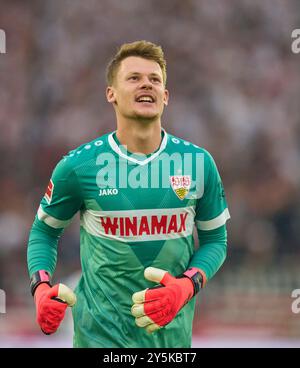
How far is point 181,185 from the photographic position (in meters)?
3.59

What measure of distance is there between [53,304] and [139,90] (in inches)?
46.5

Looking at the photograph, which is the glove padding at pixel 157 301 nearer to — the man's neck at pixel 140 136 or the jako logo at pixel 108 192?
the jako logo at pixel 108 192

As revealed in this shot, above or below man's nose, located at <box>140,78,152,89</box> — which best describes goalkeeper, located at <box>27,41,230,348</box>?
below

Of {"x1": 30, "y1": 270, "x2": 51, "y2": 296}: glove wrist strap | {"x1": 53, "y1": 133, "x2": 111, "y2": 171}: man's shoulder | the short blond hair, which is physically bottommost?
{"x1": 30, "y1": 270, "x2": 51, "y2": 296}: glove wrist strap

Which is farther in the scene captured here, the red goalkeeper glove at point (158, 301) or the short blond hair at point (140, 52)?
the short blond hair at point (140, 52)

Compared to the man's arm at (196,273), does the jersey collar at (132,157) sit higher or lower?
higher

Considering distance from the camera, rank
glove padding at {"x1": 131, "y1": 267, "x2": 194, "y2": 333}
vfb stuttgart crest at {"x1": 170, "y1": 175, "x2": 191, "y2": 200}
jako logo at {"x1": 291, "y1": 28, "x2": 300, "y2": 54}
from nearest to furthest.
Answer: glove padding at {"x1": 131, "y1": 267, "x2": 194, "y2": 333}, vfb stuttgart crest at {"x1": 170, "y1": 175, "x2": 191, "y2": 200}, jako logo at {"x1": 291, "y1": 28, "x2": 300, "y2": 54}

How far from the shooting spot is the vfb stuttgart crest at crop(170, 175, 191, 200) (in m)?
3.58

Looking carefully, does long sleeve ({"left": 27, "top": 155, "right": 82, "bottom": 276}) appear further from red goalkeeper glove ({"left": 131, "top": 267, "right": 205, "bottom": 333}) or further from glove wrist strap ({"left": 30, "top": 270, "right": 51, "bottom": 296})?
red goalkeeper glove ({"left": 131, "top": 267, "right": 205, "bottom": 333})

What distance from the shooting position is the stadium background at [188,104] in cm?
878

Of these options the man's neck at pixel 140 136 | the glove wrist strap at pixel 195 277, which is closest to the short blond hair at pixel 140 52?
the man's neck at pixel 140 136

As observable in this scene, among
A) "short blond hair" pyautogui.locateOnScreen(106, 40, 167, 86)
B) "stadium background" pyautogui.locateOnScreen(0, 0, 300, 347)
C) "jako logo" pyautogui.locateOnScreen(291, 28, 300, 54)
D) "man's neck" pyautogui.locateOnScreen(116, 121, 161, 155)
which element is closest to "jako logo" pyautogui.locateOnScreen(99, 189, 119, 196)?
"man's neck" pyautogui.locateOnScreen(116, 121, 161, 155)

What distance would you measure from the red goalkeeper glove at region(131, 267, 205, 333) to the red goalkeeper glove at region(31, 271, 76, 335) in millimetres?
326

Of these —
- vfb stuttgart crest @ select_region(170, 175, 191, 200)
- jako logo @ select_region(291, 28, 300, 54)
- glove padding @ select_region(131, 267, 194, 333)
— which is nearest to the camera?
glove padding @ select_region(131, 267, 194, 333)
